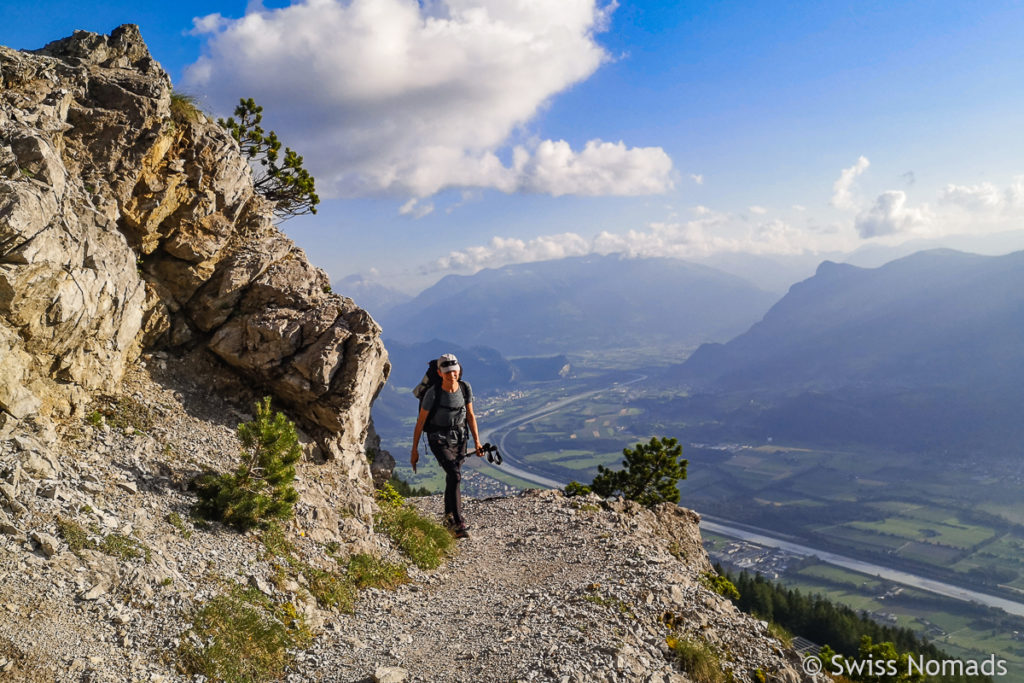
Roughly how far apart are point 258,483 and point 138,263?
26.8ft

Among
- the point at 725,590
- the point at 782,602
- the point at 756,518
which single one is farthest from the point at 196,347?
the point at 756,518

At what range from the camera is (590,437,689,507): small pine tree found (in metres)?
24.6

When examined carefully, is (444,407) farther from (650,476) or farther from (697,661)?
(650,476)

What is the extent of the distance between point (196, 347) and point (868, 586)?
431ft

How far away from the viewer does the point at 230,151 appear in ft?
57.2

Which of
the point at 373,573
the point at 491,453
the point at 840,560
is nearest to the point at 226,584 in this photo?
the point at 373,573

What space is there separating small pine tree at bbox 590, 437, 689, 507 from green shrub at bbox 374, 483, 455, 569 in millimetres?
11395

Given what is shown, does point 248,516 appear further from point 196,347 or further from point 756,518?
point 756,518

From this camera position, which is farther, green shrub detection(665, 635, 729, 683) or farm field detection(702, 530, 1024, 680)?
farm field detection(702, 530, 1024, 680)

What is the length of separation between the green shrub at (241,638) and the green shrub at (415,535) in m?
4.70

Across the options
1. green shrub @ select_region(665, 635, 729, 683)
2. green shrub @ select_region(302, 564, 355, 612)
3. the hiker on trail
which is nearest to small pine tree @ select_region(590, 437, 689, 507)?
the hiker on trail

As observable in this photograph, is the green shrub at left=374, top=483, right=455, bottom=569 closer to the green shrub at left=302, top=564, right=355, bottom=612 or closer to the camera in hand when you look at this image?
the camera in hand

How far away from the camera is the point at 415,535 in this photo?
14375mm

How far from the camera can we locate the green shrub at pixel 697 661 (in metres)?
9.56
